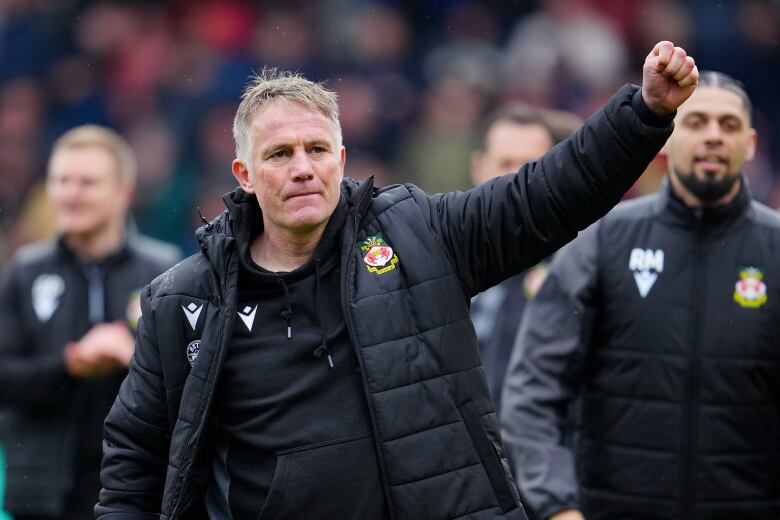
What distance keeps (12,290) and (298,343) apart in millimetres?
3371

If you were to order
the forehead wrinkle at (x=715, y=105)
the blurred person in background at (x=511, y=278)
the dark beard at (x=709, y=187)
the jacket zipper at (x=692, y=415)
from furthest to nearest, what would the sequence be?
the blurred person in background at (x=511, y=278)
the forehead wrinkle at (x=715, y=105)
the dark beard at (x=709, y=187)
the jacket zipper at (x=692, y=415)

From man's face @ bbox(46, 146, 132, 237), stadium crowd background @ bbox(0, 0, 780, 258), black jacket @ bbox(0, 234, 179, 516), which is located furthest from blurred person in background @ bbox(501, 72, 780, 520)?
stadium crowd background @ bbox(0, 0, 780, 258)

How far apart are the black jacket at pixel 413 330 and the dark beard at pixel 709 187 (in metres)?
1.56

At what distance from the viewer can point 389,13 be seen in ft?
44.5

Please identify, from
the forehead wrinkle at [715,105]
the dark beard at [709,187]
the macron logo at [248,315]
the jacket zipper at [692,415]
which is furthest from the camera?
the forehead wrinkle at [715,105]

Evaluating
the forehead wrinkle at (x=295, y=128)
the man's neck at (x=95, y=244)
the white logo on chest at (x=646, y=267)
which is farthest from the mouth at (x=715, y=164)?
the man's neck at (x=95, y=244)

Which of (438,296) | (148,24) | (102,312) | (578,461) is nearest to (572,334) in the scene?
(578,461)

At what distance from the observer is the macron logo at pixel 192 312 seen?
408 centimetres

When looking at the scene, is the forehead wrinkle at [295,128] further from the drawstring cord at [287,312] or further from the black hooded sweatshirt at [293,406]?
the drawstring cord at [287,312]

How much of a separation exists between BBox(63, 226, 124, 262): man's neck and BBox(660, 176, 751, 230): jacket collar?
2991mm

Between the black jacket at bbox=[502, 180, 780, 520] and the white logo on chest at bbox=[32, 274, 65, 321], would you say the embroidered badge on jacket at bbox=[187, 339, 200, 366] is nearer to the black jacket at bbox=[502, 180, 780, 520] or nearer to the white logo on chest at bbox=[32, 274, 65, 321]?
the black jacket at bbox=[502, 180, 780, 520]

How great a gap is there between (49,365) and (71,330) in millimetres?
271

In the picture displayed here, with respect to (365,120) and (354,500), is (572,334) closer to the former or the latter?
(354,500)

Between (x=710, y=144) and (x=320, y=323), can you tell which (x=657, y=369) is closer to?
(x=710, y=144)
